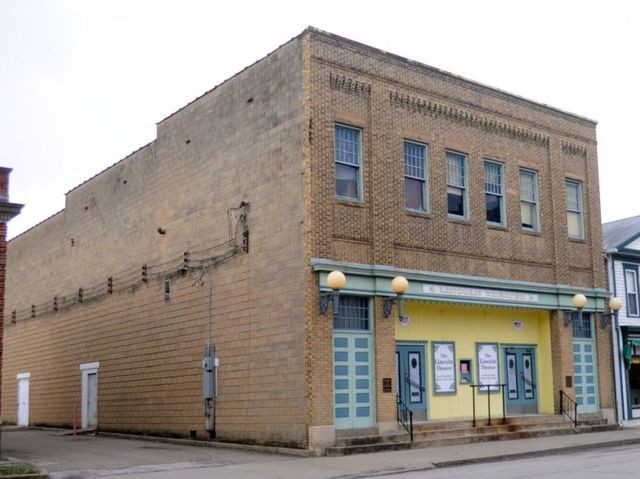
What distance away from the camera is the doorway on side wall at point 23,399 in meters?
36.3

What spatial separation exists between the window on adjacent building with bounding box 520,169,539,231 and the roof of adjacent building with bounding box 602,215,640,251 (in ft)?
12.8

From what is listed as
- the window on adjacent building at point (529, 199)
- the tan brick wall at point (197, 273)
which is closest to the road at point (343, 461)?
the tan brick wall at point (197, 273)

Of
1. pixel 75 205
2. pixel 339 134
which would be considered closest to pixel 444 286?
pixel 339 134

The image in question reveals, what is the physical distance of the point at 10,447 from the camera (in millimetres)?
24141

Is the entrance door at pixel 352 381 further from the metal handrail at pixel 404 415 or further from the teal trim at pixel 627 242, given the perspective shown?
the teal trim at pixel 627 242

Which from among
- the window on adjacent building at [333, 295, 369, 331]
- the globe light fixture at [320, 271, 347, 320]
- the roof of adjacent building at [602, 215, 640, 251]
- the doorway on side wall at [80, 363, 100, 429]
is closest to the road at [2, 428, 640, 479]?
the window on adjacent building at [333, 295, 369, 331]

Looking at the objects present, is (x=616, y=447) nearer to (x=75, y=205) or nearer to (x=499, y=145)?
(x=499, y=145)

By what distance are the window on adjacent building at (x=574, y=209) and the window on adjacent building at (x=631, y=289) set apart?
9.89 feet

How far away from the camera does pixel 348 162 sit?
22.3 metres

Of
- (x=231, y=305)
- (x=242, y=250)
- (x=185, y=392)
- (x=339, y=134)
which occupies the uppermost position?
(x=339, y=134)

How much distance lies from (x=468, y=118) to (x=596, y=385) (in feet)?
31.5

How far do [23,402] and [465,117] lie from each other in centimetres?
2263

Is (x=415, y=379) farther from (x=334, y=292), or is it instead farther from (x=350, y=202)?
(x=350, y=202)

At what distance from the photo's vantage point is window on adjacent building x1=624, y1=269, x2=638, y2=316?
30.1m
